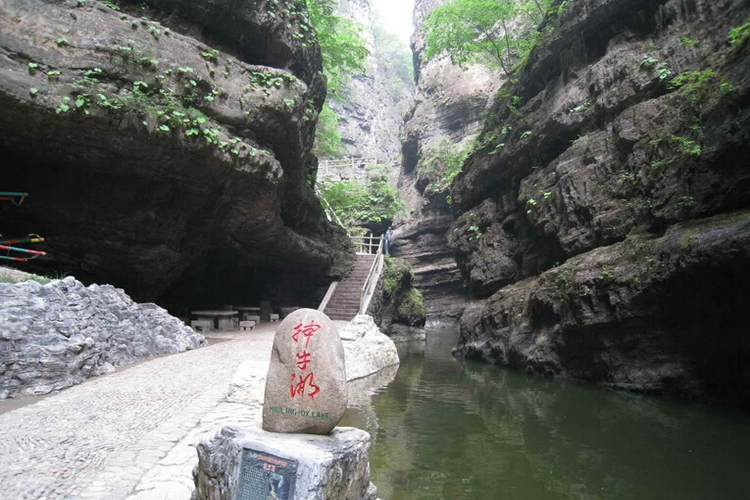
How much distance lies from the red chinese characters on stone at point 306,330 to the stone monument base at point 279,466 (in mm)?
723

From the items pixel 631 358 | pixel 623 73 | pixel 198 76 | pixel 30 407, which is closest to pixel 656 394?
pixel 631 358

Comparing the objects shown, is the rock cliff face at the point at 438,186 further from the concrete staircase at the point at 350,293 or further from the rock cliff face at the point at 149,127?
the rock cliff face at the point at 149,127

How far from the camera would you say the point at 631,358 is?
9.59m

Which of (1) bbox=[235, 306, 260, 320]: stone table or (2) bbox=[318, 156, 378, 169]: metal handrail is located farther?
(2) bbox=[318, 156, 378, 169]: metal handrail

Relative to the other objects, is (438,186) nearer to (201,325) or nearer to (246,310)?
(246,310)

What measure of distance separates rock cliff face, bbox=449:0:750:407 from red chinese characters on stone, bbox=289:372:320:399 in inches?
290

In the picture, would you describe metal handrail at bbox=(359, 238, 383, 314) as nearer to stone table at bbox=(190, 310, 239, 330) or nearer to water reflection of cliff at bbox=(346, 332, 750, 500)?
stone table at bbox=(190, 310, 239, 330)

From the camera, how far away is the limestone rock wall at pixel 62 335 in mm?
5914

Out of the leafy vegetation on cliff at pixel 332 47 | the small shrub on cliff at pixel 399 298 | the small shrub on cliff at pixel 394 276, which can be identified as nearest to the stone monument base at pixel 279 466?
the leafy vegetation on cliff at pixel 332 47

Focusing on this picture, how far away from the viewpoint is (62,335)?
6.60 meters

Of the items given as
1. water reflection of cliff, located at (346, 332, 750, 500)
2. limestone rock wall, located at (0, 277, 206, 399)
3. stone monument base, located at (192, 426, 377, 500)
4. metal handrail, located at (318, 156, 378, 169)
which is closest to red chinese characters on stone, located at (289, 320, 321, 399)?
stone monument base, located at (192, 426, 377, 500)

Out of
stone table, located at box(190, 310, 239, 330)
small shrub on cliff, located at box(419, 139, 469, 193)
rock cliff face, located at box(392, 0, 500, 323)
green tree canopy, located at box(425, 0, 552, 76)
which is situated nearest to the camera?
stone table, located at box(190, 310, 239, 330)

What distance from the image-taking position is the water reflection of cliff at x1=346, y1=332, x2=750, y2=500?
4875 millimetres

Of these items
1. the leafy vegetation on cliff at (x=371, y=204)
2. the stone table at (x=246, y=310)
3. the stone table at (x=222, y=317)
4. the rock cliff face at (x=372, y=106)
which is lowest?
the stone table at (x=222, y=317)
